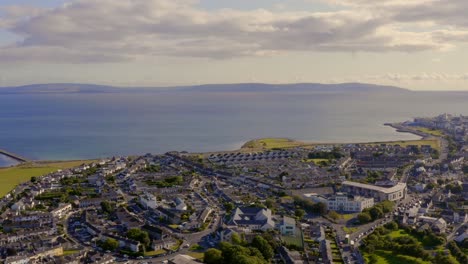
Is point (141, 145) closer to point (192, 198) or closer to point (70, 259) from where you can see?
point (192, 198)

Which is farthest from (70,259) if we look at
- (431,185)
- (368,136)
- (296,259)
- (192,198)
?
(368,136)

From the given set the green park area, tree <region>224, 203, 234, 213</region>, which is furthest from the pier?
the green park area

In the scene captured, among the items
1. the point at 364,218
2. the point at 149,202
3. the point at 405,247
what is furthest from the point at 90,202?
the point at 405,247

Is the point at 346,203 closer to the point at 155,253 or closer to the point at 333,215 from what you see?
the point at 333,215

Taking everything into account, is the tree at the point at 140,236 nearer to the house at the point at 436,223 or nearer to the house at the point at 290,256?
the house at the point at 290,256

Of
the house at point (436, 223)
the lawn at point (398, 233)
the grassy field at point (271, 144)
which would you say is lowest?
the lawn at point (398, 233)

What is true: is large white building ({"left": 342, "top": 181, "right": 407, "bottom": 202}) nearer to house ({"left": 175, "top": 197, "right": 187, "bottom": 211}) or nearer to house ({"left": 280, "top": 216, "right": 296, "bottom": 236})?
house ({"left": 280, "top": 216, "right": 296, "bottom": 236})

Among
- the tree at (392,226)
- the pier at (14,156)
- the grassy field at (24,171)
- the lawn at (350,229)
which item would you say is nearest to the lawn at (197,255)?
the lawn at (350,229)
